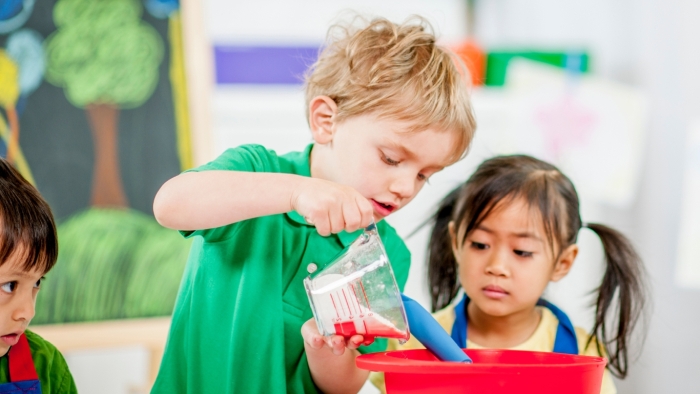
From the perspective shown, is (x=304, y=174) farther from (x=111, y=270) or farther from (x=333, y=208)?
(x=111, y=270)

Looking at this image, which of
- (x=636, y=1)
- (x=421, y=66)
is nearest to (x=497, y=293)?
(x=421, y=66)

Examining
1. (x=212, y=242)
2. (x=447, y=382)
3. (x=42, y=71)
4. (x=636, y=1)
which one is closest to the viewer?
(x=447, y=382)

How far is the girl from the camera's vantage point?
99 centimetres

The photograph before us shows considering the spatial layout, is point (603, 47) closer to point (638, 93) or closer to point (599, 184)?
point (638, 93)

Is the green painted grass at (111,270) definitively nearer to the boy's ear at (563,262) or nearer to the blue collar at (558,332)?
the blue collar at (558,332)

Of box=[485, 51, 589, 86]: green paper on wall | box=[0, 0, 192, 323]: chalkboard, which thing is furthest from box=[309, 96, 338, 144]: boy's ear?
box=[485, 51, 589, 86]: green paper on wall

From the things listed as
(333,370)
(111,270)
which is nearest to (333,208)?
(333,370)

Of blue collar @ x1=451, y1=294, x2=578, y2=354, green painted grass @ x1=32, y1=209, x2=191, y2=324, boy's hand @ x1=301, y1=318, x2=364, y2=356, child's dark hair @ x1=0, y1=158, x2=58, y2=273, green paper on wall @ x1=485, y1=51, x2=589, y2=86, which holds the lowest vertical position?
green painted grass @ x1=32, y1=209, x2=191, y2=324

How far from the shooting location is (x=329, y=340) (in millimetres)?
692

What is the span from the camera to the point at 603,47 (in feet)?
6.56

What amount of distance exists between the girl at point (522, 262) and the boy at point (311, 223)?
199mm

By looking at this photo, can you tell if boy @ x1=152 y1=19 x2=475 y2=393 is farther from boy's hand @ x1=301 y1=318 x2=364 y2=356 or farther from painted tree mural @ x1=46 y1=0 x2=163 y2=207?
painted tree mural @ x1=46 y1=0 x2=163 y2=207

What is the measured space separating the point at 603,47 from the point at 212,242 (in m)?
1.55

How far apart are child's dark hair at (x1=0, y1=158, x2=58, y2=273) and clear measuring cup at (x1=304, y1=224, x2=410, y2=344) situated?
0.31 metres
